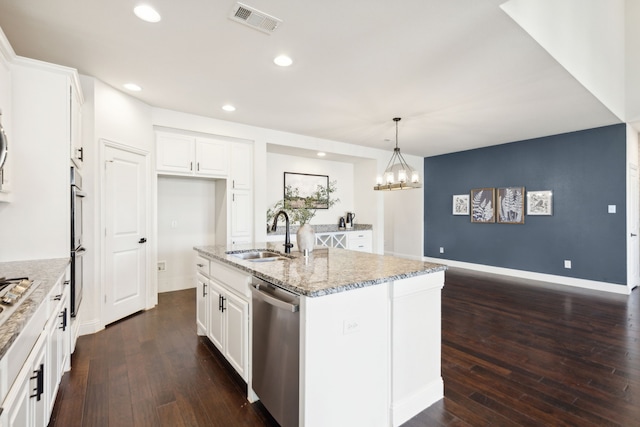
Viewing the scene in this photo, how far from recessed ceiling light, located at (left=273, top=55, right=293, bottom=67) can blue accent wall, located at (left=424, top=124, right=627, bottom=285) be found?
4.80 meters

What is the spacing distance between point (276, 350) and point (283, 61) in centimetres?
234

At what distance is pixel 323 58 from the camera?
2617 mm

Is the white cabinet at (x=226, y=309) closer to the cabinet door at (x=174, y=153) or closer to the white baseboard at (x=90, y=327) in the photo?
the white baseboard at (x=90, y=327)

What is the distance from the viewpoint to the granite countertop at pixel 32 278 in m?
0.98

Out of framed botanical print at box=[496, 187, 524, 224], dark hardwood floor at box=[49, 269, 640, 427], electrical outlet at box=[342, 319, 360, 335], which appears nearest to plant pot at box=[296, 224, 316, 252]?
electrical outlet at box=[342, 319, 360, 335]

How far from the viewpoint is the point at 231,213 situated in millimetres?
4465

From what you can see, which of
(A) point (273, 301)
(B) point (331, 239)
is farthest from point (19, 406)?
(B) point (331, 239)

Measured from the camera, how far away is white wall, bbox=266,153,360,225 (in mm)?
5617

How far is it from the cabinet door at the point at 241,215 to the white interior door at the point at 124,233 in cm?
117

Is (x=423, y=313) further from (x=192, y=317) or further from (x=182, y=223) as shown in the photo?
(x=182, y=223)

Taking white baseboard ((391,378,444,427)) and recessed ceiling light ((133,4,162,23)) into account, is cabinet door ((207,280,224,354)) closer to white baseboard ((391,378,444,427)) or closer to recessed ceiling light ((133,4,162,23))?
white baseboard ((391,378,444,427))

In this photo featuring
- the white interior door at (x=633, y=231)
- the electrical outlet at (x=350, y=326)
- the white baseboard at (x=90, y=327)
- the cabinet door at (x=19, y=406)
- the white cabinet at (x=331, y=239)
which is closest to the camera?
the cabinet door at (x=19, y=406)

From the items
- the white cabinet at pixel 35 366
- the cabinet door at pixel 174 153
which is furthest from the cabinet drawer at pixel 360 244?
the white cabinet at pixel 35 366

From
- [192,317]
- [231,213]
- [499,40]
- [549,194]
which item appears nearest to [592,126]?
[549,194]
